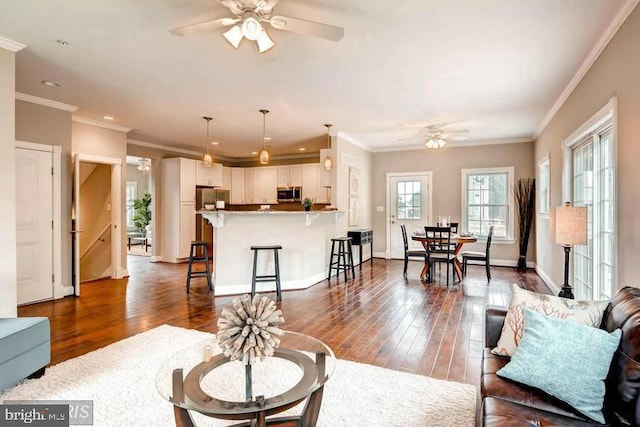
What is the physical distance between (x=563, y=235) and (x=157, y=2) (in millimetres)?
3441

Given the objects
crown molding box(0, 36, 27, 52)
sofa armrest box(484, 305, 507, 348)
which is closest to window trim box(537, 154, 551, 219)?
sofa armrest box(484, 305, 507, 348)

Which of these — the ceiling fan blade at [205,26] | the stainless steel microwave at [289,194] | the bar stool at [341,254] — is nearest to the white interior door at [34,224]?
the ceiling fan blade at [205,26]

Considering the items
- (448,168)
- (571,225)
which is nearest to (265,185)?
(448,168)

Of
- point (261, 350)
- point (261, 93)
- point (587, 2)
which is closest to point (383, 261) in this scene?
point (261, 93)

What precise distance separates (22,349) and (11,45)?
8.40ft

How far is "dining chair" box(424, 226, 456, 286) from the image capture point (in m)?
5.45

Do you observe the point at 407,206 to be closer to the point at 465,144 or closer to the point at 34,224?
the point at 465,144

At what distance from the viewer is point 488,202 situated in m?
7.34

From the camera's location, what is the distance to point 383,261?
25.7 feet

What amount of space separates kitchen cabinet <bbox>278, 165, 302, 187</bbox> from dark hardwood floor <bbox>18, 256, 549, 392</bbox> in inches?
130

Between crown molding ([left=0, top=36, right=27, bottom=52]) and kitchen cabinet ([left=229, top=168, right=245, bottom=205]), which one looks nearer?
crown molding ([left=0, top=36, right=27, bottom=52])

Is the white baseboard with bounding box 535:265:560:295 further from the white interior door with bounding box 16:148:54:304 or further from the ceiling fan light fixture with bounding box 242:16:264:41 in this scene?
the white interior door with bounding box 16:148:54:304

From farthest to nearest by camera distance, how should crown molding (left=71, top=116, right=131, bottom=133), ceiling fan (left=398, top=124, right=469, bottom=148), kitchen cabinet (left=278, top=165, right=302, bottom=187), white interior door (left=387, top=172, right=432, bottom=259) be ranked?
kitchen cabinet (left=278, top=165, right=302, bottom=187)
white interior door (left=387, top=172, right=432, bottom=259)
ceiling fan (left=398, top=124, right=469, bottom=148)
crown molding (left=71, top=116, right=131, bottom=133)

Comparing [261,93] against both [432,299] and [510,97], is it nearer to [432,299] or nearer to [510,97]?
[510,97]
